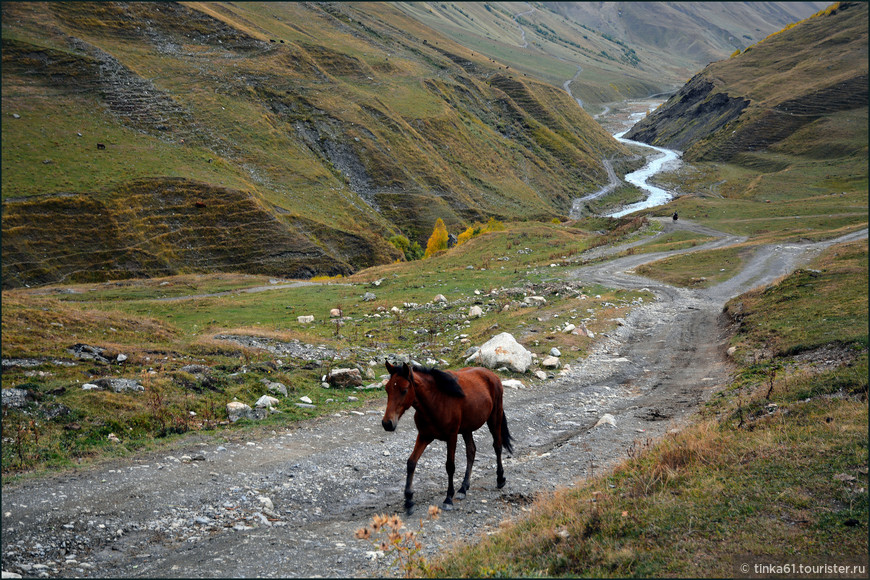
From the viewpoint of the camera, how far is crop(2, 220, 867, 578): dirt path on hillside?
8.45 m

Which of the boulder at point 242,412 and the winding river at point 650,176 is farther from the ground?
the winding river at point 650,176

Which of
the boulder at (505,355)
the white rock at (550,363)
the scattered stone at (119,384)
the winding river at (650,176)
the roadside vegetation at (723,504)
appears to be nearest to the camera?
the roadside vegetation at (723,504)

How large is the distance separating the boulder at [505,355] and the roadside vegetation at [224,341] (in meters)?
0.75

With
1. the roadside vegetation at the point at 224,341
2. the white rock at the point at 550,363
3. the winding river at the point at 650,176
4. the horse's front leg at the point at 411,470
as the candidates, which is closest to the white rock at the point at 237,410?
the roadside vegetation at the point at 224,341

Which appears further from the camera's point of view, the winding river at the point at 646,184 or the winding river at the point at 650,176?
the winding river at the point at 646,184

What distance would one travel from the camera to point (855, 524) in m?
7.04

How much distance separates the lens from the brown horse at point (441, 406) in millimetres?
9461

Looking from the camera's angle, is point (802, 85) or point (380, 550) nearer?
point (380, 550)

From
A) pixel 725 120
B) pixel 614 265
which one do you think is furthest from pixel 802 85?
pixel 614 265

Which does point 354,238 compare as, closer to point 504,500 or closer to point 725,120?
point 504,500

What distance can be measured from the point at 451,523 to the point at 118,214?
80.3m

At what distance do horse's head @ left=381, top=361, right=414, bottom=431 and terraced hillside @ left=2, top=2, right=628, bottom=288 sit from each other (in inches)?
2866

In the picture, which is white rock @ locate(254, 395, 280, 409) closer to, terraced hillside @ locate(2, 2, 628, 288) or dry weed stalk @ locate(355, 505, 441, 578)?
dry weed stalk @ locate(355, 505, 441, 578)

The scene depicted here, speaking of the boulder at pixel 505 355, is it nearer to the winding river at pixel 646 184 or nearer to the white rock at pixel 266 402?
the white rock at pixel 266 402
